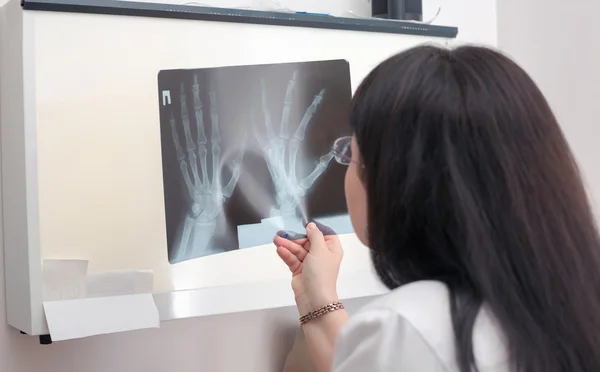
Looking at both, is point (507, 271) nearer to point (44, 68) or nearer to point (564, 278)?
point (564, 278)

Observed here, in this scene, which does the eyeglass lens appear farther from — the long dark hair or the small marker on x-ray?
the small marker on x-ray

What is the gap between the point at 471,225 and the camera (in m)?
0.71

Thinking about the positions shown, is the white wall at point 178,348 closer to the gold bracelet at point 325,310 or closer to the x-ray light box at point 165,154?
the x-ray light box at point 165,154

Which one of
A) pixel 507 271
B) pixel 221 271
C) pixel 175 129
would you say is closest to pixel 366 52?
pixel 175 129

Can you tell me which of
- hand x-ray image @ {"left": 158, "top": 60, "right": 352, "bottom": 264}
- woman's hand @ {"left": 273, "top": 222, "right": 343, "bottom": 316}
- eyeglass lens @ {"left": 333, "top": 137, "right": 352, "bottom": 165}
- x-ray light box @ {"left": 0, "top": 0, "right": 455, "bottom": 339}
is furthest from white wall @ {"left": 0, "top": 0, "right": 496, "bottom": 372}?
eyeglass lens @ {"left": 333, "top": 137, "right": 352, "bottom": 165}

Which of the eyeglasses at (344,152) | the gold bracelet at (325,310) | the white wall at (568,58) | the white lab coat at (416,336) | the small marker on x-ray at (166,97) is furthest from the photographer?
the white wall at (568,58)

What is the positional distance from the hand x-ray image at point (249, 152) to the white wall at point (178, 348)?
0.24 metres

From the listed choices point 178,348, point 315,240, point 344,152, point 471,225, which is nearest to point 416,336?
point 471,225

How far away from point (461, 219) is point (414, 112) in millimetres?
130

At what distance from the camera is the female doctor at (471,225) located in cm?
70

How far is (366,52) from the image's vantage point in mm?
1394

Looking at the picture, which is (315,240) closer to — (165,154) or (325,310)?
(325,310)

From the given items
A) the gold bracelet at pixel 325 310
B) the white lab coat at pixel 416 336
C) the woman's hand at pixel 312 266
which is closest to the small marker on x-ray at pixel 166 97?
the woman's hand at pixel 312 266

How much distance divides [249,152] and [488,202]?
24.9 inches
